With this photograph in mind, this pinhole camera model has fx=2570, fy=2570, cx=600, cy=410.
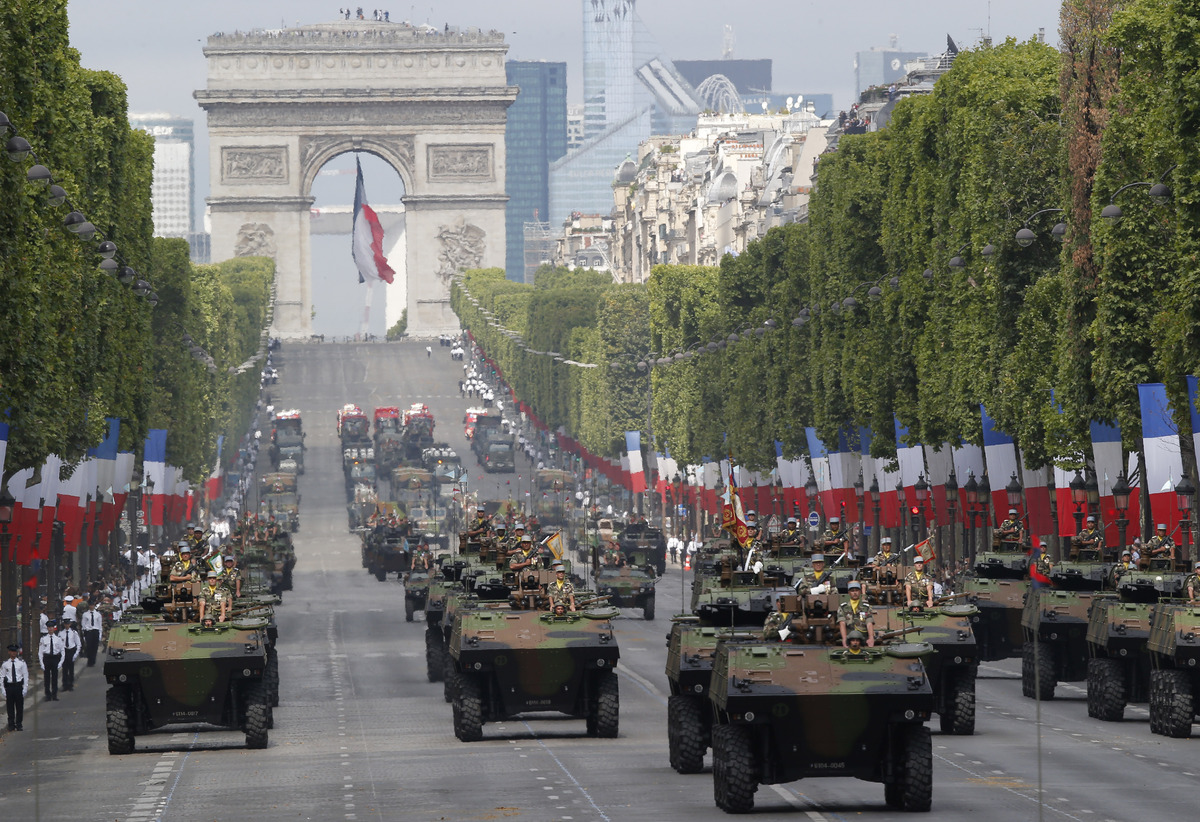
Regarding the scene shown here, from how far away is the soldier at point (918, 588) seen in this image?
109 feet

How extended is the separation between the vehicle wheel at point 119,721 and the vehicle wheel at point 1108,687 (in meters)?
12.9

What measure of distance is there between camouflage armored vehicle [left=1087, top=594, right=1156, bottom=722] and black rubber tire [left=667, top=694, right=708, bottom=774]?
7.43 meters

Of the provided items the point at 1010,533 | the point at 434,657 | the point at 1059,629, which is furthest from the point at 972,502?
the point at 1059,629

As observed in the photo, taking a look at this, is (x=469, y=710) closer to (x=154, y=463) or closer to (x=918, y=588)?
(x=918, y=588)

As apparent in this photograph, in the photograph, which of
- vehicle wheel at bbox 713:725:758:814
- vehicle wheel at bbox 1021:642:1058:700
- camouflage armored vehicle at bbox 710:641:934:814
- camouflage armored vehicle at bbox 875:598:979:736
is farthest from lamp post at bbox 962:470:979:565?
vehicle wheel at bbox 713:725:758:814

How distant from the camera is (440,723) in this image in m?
36.6

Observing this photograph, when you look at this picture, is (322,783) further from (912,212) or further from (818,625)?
(912,212)

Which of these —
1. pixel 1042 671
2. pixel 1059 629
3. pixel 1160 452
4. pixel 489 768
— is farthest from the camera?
pixel 1160 452

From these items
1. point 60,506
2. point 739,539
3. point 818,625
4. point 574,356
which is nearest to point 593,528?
point 60,506

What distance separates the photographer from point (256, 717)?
107ft

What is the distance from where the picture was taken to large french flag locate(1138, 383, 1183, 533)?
45969mm

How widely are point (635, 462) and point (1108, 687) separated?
281 ft

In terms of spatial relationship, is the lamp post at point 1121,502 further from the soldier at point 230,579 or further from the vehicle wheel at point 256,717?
the vehicle wheel at point 256,717

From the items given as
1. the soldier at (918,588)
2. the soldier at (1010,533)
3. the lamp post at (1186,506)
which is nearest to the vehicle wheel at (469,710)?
the soldier at (918,588)
